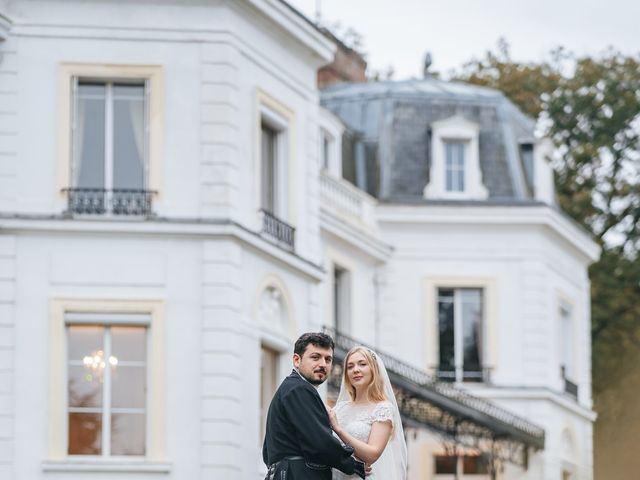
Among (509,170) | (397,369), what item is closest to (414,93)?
(509,170)

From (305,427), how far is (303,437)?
73 millimetres

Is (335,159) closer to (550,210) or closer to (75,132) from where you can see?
(550,210)

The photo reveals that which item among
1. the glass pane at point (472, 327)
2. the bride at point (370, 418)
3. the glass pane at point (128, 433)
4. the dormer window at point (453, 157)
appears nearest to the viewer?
the bride at point (370, 418)

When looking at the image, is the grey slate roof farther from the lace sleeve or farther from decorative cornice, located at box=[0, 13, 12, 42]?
the lace sleeve

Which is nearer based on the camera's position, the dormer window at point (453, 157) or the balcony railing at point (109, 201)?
the balcony railing at point (109, 201)

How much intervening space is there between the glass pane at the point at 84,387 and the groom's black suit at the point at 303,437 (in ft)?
57.3

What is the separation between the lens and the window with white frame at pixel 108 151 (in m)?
33.5

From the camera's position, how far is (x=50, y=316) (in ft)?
109

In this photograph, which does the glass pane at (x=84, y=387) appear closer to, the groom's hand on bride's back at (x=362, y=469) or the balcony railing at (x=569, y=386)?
the balcony railing at (x=569, y=386)

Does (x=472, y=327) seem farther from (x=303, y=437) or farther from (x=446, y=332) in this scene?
(x=303, y=437)

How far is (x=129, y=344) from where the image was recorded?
33.4m

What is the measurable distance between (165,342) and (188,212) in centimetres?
188

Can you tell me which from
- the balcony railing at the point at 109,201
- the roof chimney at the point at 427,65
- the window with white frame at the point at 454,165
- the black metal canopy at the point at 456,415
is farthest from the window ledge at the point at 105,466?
the roof chimney at the point at 427,65

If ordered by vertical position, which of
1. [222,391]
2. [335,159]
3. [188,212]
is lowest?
[222,391]
